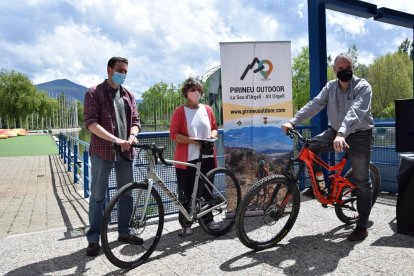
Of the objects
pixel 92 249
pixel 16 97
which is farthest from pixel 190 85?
pixel 16 97

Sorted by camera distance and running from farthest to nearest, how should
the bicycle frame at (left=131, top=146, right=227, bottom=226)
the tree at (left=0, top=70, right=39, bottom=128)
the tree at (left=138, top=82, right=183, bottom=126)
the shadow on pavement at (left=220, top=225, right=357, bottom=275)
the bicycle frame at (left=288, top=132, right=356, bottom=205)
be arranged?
the tree at (left=0, top=70, right=39, bottom=128), the tree at (left=138, top=82, right=183, bottom=126), the bicycle frame at (left=288, top=132, right=356, bottom=205), the bicycle frame at (left=131, top=146, right=227, bottom=226), the shadow on pavement at (left=220, top=225, right=357, bottom=275)

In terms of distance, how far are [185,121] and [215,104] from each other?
871 millimetres

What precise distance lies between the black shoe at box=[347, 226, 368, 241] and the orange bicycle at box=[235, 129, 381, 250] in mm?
341

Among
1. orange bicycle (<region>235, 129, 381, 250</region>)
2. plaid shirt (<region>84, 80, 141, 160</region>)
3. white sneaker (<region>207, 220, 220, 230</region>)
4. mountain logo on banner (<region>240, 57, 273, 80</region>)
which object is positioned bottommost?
white sneaker (<region>207, 220, 220, 230</region>)

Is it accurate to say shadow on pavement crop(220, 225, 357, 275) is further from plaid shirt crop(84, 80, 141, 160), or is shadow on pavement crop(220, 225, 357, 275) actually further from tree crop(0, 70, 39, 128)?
tree crop(0, 70, 39, 128)

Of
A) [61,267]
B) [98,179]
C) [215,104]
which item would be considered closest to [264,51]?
[215,104]

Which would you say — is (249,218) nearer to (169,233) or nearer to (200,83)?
(169,233)

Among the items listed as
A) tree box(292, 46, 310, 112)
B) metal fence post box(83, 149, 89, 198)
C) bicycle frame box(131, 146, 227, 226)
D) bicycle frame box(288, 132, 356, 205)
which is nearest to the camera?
bicycle frame box(131, 146, 227, 226)

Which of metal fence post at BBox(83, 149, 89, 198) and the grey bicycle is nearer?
the grey bicycle

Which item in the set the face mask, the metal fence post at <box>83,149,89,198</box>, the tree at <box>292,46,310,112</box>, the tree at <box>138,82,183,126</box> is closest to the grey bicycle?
the face mask

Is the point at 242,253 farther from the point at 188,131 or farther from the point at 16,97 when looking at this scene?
the point at 16,97

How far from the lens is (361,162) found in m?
4.35

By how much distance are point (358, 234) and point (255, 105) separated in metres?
2.08

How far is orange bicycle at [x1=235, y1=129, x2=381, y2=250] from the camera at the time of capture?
13.1 feet
